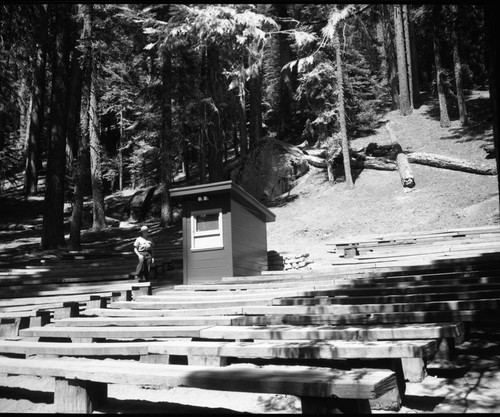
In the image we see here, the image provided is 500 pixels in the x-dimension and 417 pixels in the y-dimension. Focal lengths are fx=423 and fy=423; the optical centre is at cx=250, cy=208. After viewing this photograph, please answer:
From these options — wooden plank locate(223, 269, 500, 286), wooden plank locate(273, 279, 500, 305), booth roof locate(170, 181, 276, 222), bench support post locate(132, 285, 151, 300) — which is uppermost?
booth roof locate(170, 181, 276, 222)

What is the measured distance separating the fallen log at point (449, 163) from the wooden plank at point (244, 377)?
21.7 metres

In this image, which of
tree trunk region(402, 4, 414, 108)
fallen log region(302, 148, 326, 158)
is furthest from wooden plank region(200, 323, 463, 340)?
tree trunk region(402, 4, 414, 108)

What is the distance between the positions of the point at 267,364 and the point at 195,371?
3135 mm

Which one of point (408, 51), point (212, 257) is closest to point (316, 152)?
point (408, 51)

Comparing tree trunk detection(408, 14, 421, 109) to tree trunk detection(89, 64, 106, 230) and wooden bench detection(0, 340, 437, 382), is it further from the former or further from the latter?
wooden bench detection(0, 340, 437, 382)

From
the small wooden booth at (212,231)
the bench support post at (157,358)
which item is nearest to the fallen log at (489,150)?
the small wooden booth at (212,231)

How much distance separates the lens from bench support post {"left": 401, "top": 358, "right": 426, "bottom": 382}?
4.91m

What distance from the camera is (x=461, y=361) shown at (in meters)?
6.24

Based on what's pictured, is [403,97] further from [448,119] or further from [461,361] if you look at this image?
[461,361]

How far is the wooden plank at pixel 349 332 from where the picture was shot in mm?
4781

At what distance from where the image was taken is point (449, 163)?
24.9m

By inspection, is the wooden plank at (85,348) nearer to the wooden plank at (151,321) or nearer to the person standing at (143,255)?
the wooden plank at (151,321)

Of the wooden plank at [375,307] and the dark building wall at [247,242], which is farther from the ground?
the dark building wall at [247,242]

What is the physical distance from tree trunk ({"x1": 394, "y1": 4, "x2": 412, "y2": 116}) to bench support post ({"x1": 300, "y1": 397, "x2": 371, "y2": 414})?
33.4m
